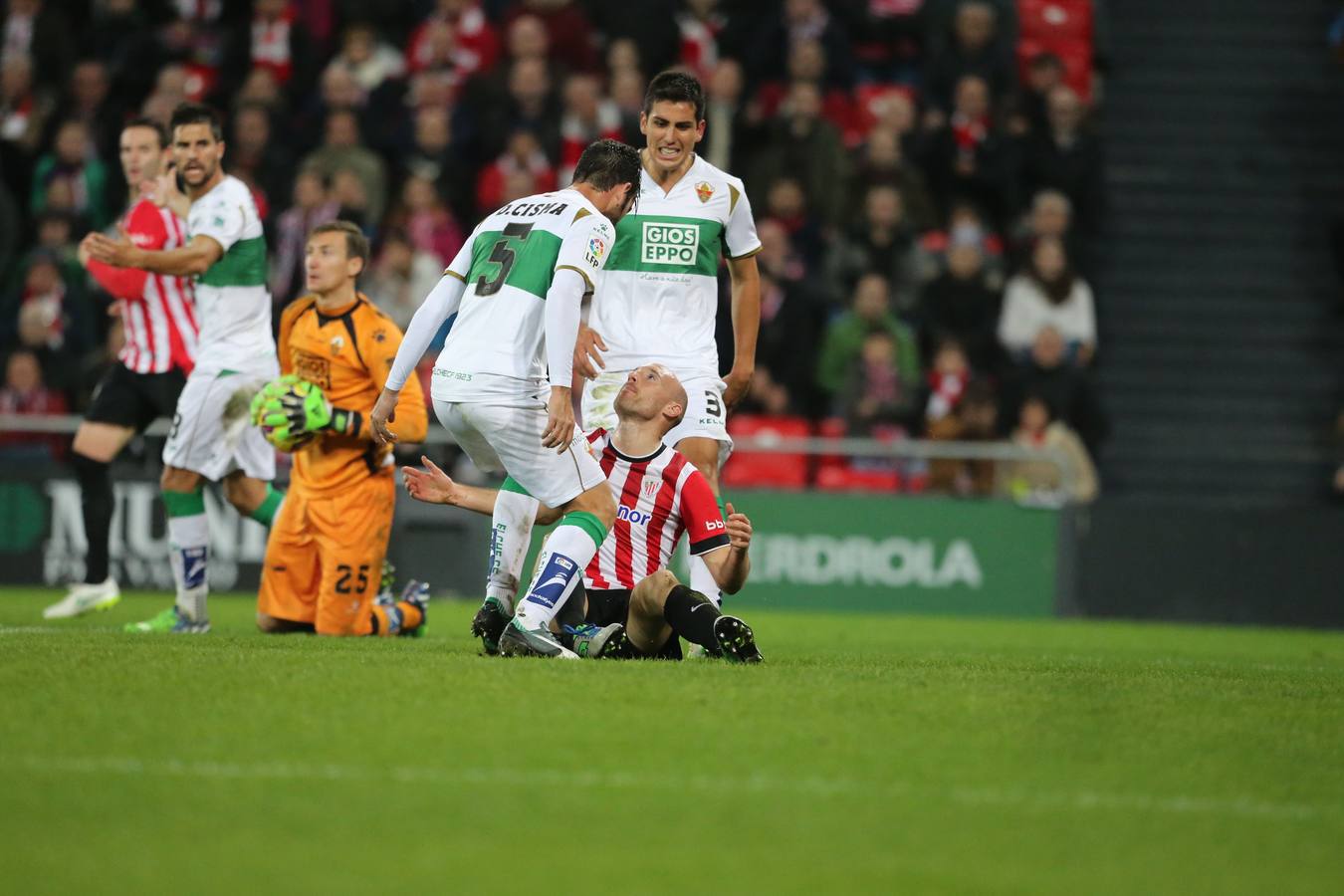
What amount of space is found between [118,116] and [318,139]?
1.80 metres

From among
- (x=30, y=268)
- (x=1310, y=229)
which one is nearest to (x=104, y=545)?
(x=30, y=268)

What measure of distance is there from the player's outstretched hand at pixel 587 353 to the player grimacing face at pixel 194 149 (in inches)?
92.8

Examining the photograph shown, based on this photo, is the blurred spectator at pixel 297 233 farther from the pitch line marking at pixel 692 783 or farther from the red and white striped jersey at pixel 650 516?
the pitch line marking at pixel 692 783

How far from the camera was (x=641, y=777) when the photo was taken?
17.2 feet

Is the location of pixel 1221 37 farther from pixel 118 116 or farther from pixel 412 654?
pixel 412 654

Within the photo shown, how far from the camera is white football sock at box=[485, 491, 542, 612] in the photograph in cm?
860

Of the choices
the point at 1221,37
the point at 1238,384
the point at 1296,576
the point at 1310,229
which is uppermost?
the point at 1221,37

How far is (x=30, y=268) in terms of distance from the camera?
16078 millimetres

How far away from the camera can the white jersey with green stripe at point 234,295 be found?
391 inches

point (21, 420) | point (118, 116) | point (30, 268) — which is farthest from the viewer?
point (118, 116)

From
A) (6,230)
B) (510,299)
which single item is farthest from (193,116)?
(6,230)

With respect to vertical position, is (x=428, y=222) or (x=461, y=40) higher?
(x=461, y=40)

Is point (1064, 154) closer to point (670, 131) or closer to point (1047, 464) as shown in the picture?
point (1047, 464)

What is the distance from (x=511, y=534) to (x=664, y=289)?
1.41 metres
